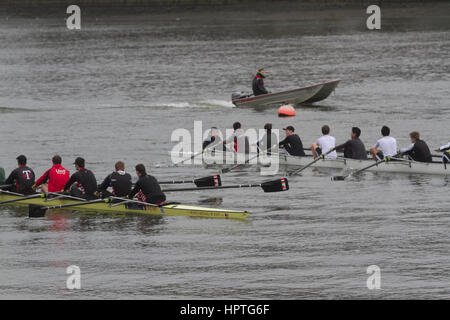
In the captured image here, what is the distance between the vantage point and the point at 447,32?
309 feet

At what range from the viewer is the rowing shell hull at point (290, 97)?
1953 inches

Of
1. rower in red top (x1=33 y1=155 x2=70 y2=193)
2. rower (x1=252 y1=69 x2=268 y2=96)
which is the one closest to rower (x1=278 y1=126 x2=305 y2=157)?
rower in red top (x1=33 y1=155 x2=70 y2=193)

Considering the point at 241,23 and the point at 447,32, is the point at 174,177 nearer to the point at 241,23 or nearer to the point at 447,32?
the point at 447,32

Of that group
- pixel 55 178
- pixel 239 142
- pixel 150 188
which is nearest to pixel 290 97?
pixel 239 142

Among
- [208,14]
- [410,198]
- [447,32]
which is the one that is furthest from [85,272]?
[208,14]

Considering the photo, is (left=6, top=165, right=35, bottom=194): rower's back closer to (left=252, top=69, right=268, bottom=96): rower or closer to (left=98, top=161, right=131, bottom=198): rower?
(left=98, top=161, right=131, bottom=198): rower

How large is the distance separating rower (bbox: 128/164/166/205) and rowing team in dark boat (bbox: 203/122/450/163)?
8402mm

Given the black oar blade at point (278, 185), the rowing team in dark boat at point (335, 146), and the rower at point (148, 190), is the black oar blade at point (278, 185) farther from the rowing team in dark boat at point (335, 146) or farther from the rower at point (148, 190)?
the rowing team in dark boat at point (335, 146)

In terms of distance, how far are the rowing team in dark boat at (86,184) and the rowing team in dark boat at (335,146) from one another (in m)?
8.48

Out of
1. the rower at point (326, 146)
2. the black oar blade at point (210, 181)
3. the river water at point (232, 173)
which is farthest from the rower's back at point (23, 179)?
the rower at point (326, 146)

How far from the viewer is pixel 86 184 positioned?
2641 cm

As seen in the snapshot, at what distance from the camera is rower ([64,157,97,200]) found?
86.2 feet

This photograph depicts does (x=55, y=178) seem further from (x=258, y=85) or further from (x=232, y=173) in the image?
(x=258, y=85)

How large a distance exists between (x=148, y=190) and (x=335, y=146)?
9823 mm
